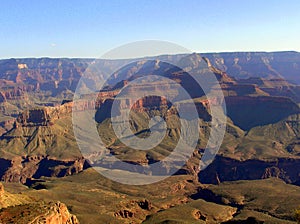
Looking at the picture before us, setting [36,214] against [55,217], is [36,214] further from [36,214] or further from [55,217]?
[55,217]

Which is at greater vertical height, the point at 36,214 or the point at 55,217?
the point at 36,214

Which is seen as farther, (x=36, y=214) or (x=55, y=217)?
(x=55, y=217)

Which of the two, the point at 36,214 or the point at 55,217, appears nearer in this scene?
the point at 36,214

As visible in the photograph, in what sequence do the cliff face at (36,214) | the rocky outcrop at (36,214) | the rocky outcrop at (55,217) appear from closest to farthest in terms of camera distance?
1. the rocky outcrop at (36,214)
2. the cliff face at (36,214)
3. the rocky outcrop at (55,217)

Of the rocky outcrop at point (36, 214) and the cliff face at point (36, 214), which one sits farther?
the cliff face at point (36, 214)

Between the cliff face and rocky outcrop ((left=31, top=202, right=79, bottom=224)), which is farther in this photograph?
rocky outcrop ((left=31, top=202, right=79, bottom=224))

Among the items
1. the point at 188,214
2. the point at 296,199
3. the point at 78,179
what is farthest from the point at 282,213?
the point at 78,179

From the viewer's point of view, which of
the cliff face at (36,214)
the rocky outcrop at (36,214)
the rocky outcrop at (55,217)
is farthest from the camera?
the rocky outcrop at (55,217)

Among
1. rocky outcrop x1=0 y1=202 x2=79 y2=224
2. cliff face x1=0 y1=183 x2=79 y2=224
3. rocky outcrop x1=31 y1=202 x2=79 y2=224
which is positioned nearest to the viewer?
rocky outcrop x1=0 y1=202 x2=79 y2=224

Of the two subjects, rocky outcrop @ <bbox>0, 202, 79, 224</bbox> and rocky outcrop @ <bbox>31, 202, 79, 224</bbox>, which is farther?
rocky outcrop @ <bbox>31, 202, 79, 224</bbox>

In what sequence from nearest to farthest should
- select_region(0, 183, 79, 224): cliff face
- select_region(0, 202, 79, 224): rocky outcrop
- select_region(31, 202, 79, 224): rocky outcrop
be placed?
select_region(0, 202, 79, 224): rocky outcrop < select_region(0, 183, 79, 224): cliff face < select_region(31, 202, 79, 224): rocky outcrop

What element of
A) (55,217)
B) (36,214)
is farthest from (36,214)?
(55,217)
